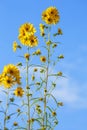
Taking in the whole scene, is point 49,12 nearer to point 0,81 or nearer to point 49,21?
point 49,21

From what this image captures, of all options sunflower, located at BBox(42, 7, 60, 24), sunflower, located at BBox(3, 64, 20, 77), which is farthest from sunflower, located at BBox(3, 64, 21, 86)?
sunflower, located at BBox(42, 7, 60, 24)

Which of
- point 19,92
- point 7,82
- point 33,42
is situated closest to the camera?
point 7,82

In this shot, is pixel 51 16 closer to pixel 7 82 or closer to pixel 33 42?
pixel 33 42

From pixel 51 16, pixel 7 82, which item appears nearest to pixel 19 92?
pixel 7 82

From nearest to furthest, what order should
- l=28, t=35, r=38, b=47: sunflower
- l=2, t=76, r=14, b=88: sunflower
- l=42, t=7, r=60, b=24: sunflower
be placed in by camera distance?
l=2, t=76, r=14, b=88: sunflower → l=28, t=35, r=38, b=47: sunflower → l=42, t=7, r=60, b=24: sunflower

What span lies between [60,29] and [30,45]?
3.27 feet

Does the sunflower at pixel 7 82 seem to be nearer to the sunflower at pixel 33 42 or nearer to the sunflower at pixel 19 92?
the sunflower at pixel 19 92

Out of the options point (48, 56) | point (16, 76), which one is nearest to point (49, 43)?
point (48, 56)

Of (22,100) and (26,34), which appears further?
(26,34)

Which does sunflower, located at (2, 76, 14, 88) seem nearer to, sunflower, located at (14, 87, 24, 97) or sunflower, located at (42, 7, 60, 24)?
sunflower, located at (14, 87, 24, 97)

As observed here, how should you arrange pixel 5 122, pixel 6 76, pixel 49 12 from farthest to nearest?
pixel 49 12
pixel 6 76
pixel 5 122

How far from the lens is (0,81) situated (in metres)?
8.43

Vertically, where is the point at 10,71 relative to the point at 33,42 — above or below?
below

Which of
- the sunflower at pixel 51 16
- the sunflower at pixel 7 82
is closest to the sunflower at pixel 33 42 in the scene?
the sunflower at pixel 51 16
